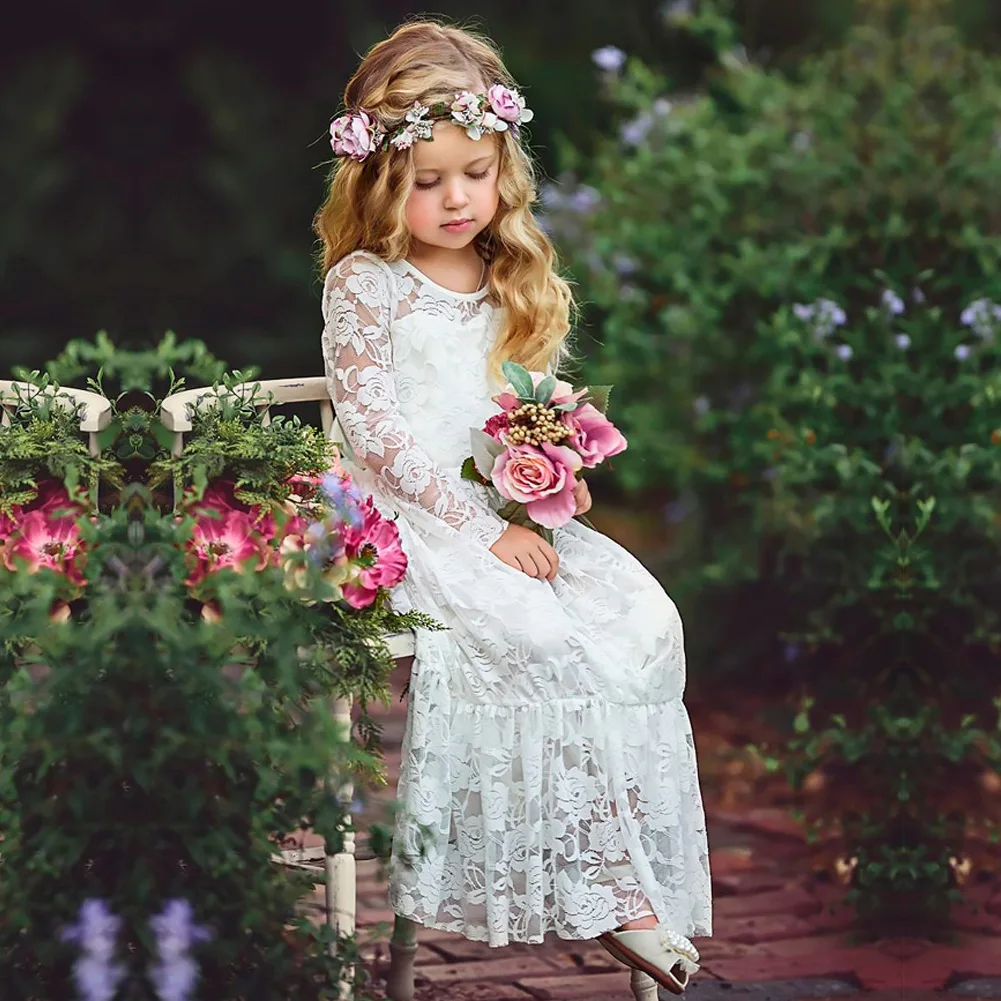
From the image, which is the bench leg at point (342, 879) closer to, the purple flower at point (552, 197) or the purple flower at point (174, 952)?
the purple flower at point (174, 952)

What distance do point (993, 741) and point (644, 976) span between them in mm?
1371

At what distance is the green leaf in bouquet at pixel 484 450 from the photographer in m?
2.79

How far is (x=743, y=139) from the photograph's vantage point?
14.1 ft

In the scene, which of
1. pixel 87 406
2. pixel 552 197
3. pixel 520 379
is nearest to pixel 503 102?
pixel 520 379

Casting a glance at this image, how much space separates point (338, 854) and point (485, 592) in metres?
0.54

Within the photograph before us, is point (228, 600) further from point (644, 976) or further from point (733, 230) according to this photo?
point (733, 230)

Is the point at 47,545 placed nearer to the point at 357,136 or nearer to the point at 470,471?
the point at 470,471

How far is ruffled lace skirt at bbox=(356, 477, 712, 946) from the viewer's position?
2.56 meters

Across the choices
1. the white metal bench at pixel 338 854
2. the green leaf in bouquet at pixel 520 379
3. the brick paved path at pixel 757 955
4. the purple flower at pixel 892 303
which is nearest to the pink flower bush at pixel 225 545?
the white metal bench at pixel 338 854

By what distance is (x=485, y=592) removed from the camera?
2.67 meters

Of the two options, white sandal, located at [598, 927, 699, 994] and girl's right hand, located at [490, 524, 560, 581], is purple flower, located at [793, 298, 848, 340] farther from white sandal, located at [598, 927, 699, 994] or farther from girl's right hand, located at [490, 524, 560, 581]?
white sandal, located at [598, 927, 699, 994]

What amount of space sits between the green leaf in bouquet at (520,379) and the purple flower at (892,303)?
1.34 meters

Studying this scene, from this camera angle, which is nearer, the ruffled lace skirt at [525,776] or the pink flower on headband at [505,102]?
the ruffled lace skirt at [525,776]

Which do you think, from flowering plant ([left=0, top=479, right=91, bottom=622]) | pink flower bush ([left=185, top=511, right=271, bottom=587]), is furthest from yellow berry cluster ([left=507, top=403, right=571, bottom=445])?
flowering plant ([left=0, top=479, right=91, bottom=622])
